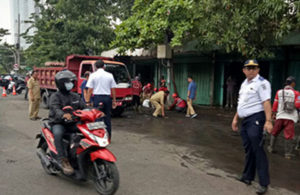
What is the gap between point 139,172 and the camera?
15.4 ft

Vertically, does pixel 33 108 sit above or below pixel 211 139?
above

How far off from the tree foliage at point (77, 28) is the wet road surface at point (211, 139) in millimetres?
7937

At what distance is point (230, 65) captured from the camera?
14453 millimetres

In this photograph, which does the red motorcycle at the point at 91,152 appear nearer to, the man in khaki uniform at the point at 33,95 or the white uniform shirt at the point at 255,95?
the white uniform shirt at the point at 255,95

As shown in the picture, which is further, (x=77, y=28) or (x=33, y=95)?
(x=77, y=28)

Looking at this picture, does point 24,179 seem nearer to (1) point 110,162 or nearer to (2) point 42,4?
(1) point 110,162

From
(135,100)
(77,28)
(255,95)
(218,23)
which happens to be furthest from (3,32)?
(255,95)

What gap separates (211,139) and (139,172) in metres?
3.30

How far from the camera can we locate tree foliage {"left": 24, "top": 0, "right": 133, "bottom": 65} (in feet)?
57.6

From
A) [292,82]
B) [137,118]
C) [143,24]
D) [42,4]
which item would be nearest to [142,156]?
[292,82]

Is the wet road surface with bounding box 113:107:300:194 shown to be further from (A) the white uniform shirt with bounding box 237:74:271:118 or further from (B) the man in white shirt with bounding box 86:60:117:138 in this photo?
(B) the man in white shirt with bounding box 86:60:117:138

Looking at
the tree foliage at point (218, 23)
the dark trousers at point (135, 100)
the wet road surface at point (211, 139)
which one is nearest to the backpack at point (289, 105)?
the wet road surface at point (211, 139)

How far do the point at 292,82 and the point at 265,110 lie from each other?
7.90 feet

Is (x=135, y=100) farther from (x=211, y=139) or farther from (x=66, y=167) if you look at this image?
(x=66, y=167)
